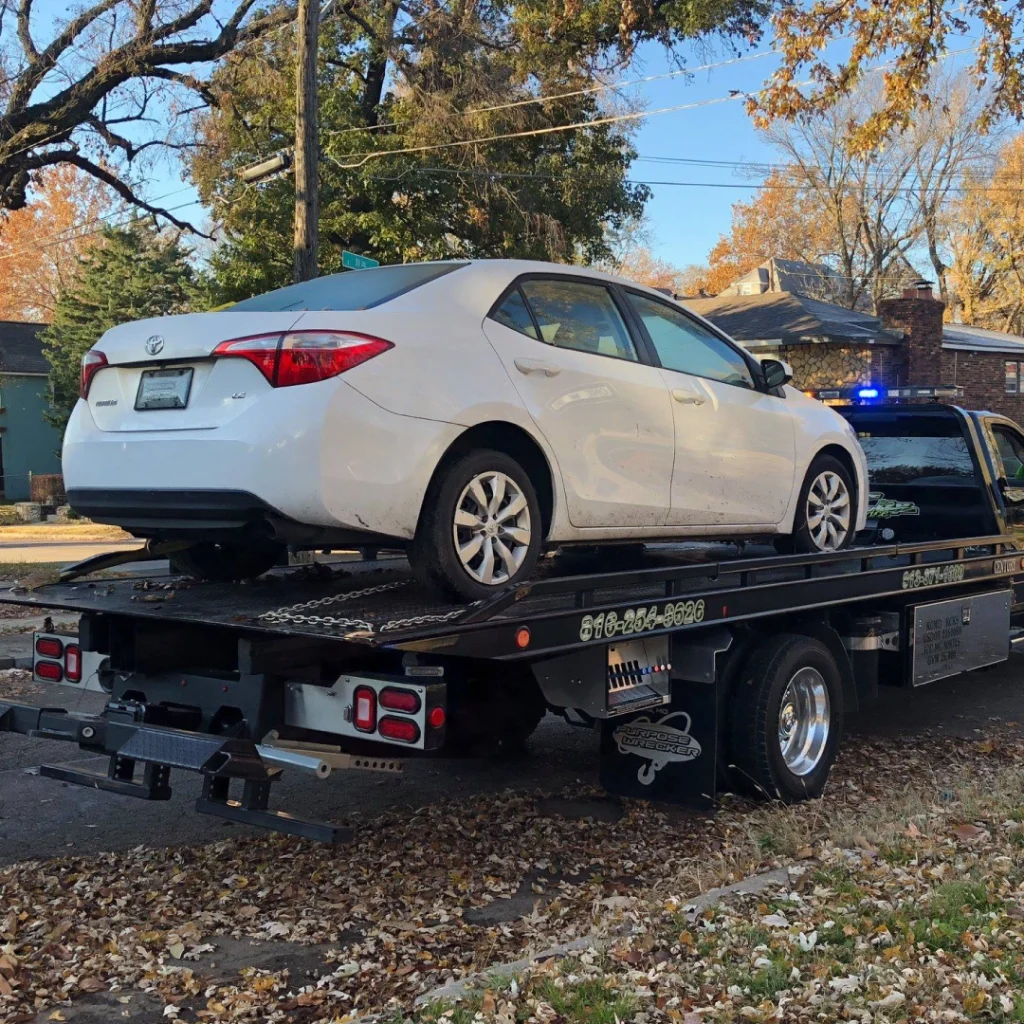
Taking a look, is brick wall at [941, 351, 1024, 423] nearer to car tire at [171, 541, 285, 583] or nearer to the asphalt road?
the asphalt road

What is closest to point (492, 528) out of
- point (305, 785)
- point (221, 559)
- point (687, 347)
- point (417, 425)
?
point (417, 425)

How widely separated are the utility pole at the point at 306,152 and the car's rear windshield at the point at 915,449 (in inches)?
292

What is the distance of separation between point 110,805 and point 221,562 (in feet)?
4.72

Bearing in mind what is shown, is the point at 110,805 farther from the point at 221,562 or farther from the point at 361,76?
the point at 361,76

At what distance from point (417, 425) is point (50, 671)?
7.73ft

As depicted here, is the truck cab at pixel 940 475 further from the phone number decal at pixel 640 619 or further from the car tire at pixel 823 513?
the phone number decal at pixel 640 619

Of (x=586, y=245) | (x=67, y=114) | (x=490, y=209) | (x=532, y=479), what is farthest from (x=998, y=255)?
(x=532, y=479)

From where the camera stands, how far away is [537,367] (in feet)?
15.9

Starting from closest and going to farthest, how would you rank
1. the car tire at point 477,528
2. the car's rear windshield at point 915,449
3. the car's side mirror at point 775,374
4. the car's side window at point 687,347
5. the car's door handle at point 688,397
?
1. the car tire at point 477,528
2. the car's door handle at point 688,397
3. the car's side window at point 687,347
4. the car's side mirror at point 775,374
5. the car's rear windshield at point 915,449

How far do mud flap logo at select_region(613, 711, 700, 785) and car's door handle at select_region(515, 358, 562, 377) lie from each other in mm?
1735

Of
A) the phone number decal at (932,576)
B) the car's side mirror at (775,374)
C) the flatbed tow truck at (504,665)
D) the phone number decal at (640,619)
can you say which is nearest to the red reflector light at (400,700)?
the flatbed tow truck at (504,665)

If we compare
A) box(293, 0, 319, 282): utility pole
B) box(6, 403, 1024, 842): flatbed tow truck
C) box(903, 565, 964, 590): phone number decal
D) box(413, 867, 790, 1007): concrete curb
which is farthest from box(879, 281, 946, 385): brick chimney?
box(413, 867, 790, 1007): concrete curb

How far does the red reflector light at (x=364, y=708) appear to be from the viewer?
4.26 m

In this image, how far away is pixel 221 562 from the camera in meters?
5.59
